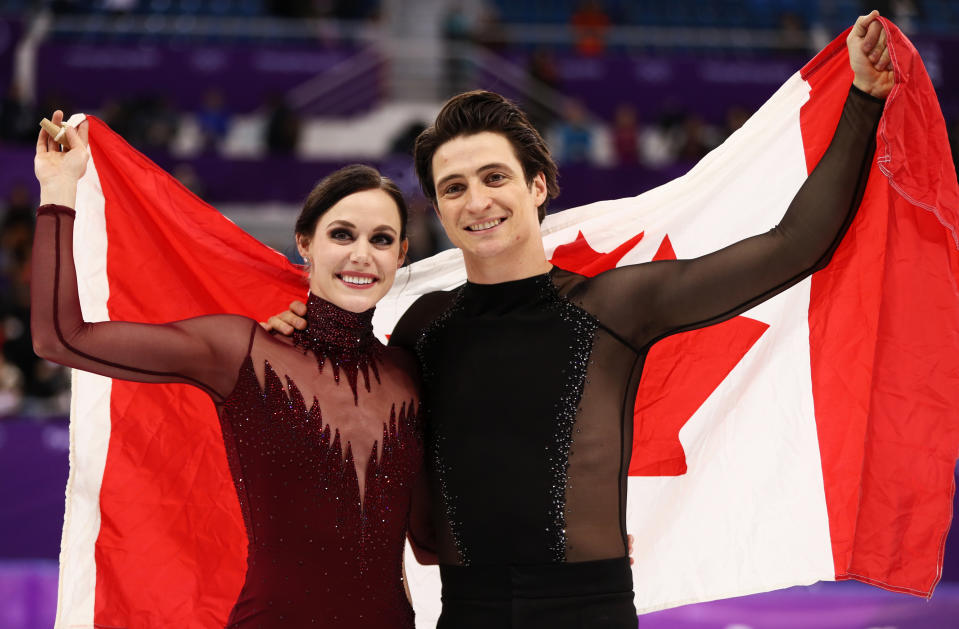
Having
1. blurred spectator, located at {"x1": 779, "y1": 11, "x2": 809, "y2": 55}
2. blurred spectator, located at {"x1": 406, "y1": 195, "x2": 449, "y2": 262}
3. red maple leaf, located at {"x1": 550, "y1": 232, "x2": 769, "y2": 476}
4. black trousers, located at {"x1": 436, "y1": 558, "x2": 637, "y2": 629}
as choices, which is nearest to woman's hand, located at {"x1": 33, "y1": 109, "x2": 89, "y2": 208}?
black trousers, located at {"x1": 436, "y1": 558, "x2": 637, "y2": 629}

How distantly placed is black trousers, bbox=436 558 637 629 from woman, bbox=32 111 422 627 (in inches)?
8.2

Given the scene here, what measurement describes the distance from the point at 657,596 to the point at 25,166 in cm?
790

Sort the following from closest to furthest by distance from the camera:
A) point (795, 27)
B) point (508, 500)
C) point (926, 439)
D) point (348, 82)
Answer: point (508, 500)
point (926, 439)
point (348, 82)
point (795, 27)

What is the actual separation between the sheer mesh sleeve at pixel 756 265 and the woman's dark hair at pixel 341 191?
24.7 inches

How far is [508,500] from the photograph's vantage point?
2902 millimetres

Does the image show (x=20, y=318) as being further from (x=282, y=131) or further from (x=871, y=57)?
(x=871, y=57)

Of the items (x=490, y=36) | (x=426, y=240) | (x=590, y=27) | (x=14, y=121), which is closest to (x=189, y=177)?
(x=14, y=121)

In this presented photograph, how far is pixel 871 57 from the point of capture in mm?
2984

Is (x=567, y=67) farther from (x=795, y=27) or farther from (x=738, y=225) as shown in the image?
(x=738, y=225)

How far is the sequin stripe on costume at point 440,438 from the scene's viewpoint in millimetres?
2955

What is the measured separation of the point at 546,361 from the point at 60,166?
4.50ft

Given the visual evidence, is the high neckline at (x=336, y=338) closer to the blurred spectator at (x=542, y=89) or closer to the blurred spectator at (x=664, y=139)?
the blurred spectator at (x=664, y=139)

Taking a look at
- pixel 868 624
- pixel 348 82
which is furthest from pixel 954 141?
pixel 868 624

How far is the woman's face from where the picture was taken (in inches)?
117
